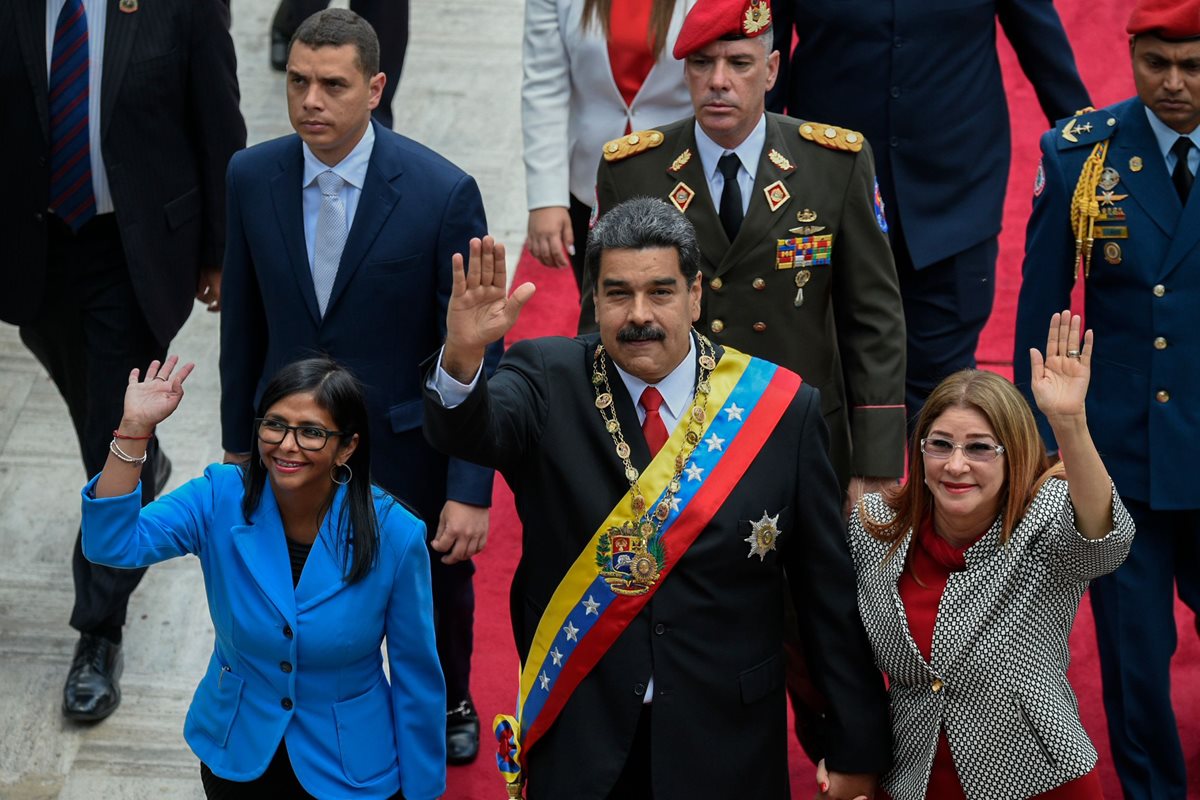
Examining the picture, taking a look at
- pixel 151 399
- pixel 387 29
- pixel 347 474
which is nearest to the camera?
pixel 151 399

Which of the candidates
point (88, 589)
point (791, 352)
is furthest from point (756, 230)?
point (88, 589)

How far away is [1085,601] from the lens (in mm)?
5746

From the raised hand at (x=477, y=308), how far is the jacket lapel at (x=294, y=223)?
1133 millimetres

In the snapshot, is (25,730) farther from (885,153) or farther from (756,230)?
(885,153)

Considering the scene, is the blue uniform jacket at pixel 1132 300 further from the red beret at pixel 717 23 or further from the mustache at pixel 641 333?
the mustache at pixel 641 333

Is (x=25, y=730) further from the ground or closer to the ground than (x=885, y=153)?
closer to the ground

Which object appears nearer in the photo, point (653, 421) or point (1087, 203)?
point (653, 421)

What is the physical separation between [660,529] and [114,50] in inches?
89.0

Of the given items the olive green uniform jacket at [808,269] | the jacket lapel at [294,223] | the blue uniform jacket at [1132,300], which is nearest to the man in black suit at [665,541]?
the olive green uniform jacket at [808,269]

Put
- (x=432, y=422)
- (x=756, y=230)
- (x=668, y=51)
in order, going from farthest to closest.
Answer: (x=668, y=51) < (x=756, y=230) < (x=432, y=422)

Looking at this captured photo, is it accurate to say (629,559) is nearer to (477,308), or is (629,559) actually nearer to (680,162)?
(477,308)

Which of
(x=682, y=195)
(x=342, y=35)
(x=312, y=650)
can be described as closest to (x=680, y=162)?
(x=682, y=195)

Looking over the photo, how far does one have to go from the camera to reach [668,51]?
5055 mm

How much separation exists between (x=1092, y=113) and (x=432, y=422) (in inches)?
77.1
